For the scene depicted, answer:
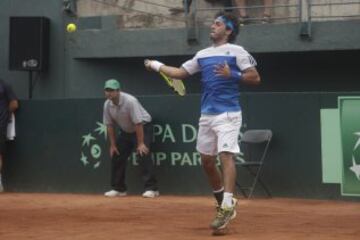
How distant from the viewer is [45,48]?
55.7ft

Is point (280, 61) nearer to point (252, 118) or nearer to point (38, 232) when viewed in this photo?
point (252, 118)

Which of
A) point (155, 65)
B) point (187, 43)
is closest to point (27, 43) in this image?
point (187, 43)

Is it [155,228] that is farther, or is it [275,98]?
[275,98]

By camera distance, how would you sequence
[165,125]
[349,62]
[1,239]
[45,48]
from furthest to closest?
[45,48] < [349,62] < [165,125] < [1,239]

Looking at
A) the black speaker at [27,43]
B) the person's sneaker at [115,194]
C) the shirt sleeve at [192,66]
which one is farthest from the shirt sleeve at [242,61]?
the black speaker at [27,43]

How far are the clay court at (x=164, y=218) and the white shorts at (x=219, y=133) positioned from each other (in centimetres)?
82

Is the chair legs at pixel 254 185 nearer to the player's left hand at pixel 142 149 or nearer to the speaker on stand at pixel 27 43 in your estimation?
the player's left hand at pixel 142 149

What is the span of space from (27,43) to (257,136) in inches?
257

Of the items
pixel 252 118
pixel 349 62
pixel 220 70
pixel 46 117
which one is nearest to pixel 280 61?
pixel 349 62

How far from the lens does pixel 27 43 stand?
1673 cm

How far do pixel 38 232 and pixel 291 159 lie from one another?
487 cm

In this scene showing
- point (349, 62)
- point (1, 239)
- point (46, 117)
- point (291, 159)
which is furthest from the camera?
point (349, 62)

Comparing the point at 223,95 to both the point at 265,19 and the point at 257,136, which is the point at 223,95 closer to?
the point at 257,136

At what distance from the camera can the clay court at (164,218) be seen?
25.9 feet
